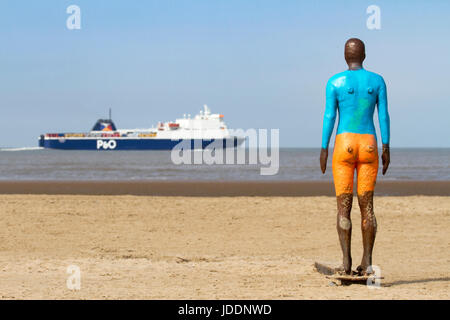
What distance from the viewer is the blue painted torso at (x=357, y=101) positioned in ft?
18.4

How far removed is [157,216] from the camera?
1311cm

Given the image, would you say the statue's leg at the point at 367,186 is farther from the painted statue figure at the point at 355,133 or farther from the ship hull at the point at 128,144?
the ship hull at the point at 128,144

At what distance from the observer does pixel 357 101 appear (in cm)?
561

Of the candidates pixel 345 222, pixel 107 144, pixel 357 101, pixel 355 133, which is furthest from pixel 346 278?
pixel 107 144

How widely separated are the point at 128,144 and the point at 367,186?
93680 millimetres

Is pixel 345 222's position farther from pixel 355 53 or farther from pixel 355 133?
pixel 355 53

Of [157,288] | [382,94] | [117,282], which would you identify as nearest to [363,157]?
[382,94]

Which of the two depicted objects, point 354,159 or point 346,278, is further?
point 346,278

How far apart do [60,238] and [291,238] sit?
3884mm

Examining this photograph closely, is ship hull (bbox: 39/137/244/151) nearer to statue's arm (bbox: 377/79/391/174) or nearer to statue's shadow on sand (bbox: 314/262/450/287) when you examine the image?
statue's shadow on sand (bbox: 314/262/450/287)

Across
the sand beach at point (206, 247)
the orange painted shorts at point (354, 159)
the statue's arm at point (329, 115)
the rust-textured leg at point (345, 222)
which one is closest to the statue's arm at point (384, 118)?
the orange painted shorts at point (354, 159)

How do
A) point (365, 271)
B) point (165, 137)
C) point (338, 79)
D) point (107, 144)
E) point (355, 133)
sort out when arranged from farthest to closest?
point (107, 144) → point (165, 137) → point (365, 271) → point (338, 79) → point (355, 133)

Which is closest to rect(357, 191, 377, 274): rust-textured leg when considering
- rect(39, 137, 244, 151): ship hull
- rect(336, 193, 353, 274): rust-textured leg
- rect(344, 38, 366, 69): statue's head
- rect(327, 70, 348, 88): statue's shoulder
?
rect(336, 193, 353, 274): rust-textured leg

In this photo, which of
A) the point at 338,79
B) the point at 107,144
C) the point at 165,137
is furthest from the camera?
the point at 107,144
